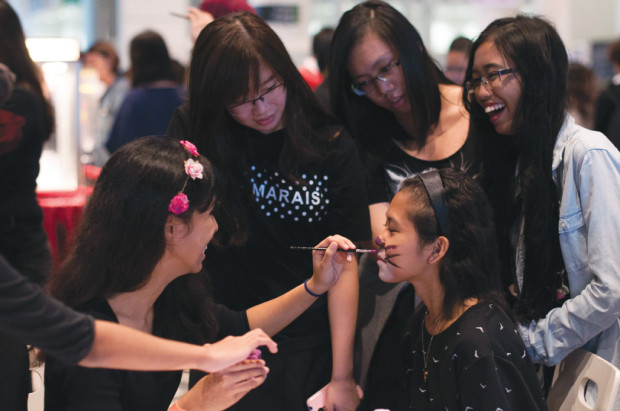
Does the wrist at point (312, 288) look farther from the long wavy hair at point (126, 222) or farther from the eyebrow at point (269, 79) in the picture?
the eyebrow at point (269, 79)

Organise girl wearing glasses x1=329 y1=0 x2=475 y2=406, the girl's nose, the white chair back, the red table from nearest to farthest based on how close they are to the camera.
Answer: the white chair back < the girl's nose < girl wearing glasses x1=329 y1=0 x2=475 y2=406 < the red table

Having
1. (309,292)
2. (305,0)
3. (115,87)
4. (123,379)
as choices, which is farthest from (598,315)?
(305,0)

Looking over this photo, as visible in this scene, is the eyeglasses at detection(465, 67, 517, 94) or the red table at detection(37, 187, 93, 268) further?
the red table at detection(37, 187, 93, 268)

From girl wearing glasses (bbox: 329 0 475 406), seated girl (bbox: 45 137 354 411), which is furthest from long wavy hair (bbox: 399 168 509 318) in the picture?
seated girl (bbox: 45 137 354 411)

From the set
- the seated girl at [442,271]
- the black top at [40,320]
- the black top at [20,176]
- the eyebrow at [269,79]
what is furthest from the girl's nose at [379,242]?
the black top at [20,176]

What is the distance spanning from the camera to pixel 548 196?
1940 mm

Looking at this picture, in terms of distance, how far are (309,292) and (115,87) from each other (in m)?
4.26

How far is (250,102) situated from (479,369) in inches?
32.9

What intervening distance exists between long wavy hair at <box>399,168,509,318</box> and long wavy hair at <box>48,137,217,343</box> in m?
0.58

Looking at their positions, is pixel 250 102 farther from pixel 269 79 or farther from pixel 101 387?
pixel 101 387

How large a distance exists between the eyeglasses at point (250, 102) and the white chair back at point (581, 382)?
3.28 feet

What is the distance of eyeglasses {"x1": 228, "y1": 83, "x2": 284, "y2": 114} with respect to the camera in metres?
1.86

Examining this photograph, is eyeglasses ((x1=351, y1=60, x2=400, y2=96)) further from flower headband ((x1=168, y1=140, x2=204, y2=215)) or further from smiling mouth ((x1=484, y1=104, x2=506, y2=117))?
flower headband ((x1=168, y1=140, x2=204, y2=215))

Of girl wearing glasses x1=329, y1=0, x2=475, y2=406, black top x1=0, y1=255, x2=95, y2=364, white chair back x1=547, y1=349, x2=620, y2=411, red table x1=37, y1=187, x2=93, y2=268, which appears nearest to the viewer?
black top x1=0, y1=255, x2=95, y2=364
